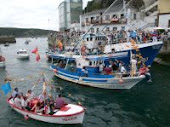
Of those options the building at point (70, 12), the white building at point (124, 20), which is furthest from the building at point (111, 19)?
the building at point (70, 12)

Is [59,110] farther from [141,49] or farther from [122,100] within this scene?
[141,49]

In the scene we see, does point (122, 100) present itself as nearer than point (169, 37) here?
Yes

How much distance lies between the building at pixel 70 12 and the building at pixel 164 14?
50.3m

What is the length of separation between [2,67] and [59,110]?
96.5ft

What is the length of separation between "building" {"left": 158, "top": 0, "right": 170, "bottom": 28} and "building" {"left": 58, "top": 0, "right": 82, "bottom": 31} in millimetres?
50286

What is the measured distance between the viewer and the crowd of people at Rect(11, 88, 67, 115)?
1888cm

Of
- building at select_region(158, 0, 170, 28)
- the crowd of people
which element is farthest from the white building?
the crowd of people

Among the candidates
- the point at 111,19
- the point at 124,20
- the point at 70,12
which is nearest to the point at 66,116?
the point at 124,20

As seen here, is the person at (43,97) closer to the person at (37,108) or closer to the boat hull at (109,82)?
the person at (37,108)

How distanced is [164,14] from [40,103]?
34409 millimetres

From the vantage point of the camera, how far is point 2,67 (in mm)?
45125

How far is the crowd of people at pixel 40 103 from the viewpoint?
61.9 feet

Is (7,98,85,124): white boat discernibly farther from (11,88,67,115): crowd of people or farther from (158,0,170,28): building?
(158,0,170,28): building

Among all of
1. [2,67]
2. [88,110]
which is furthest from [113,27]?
[88,110]
